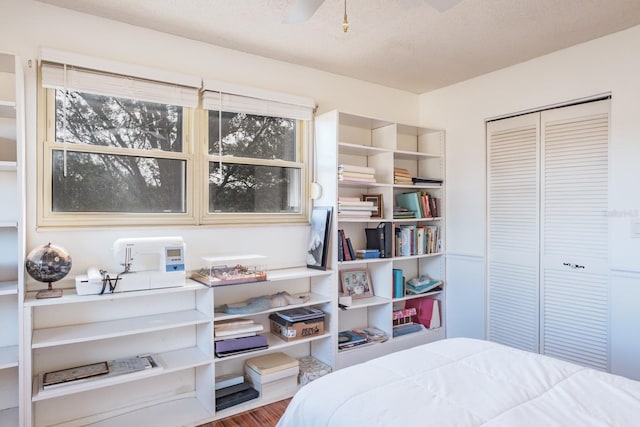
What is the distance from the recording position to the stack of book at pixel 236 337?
8.11 feet

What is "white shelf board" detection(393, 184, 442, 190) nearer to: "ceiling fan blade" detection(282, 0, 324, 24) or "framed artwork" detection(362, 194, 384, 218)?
"framed artwork" detection(362, 194, 384, 218)

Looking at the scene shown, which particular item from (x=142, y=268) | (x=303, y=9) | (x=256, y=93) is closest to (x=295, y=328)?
(x=142, y=268)

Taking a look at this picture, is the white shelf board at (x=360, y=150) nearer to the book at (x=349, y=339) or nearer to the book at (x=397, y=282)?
the book at (x=397, y=282)

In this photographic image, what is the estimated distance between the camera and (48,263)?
2.05 metres

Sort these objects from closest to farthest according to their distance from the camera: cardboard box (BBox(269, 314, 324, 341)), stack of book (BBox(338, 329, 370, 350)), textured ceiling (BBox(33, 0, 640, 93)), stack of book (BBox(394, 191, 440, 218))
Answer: textured ceiling (BBox(33, 0, 640, 93)), cardboard box (BBox(269, 314, 324, 341)), stack of book (BBox(338, 329, 370, 350)), stack of book (BBox(394, 191, 440, 218))

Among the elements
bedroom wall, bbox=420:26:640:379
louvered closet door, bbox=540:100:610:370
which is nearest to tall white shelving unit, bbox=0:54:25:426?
bedroom wall, bbox=420:26:640:379

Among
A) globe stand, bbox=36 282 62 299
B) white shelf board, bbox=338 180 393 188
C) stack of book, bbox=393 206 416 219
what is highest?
white shelf board, bbox=338 180 393 188

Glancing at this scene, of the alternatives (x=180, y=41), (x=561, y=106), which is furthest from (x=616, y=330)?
(x=180, y=41)

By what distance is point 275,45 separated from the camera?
2.78 meters

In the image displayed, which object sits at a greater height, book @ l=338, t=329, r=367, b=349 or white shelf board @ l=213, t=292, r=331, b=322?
white shelf board @ l=213, t=292, r=331, b=322

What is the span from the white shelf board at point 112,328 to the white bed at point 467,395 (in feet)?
3.42

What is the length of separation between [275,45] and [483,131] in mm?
1829

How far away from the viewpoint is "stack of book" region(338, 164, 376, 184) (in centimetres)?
301

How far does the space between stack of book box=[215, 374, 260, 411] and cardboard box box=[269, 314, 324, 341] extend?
15.1 inches
